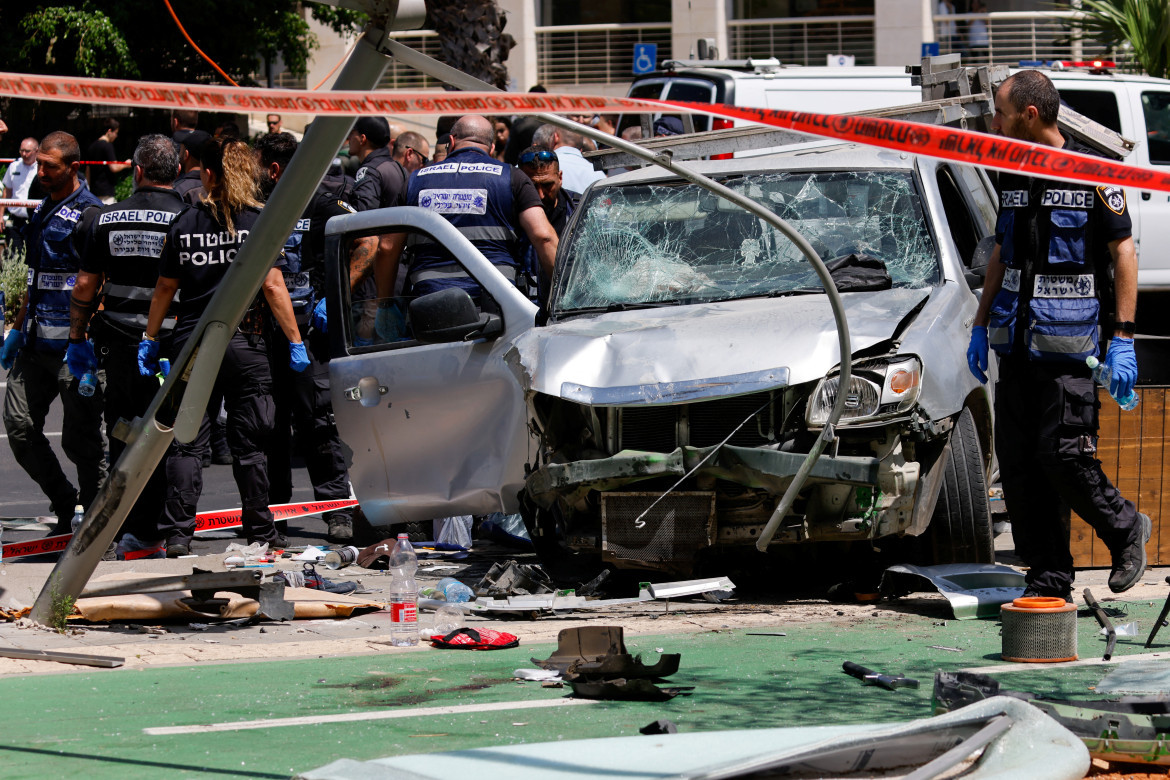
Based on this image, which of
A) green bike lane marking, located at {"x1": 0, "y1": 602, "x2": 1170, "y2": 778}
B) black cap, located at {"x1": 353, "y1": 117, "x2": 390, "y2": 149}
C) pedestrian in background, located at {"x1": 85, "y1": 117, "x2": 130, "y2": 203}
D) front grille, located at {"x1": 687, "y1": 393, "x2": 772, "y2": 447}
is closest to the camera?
green bike lane marking, located at {"x1": 0, "y1": 602, "x2": 1170, "y2": 778}

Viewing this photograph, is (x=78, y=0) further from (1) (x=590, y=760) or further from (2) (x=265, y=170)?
(1) (x=590, y=760)

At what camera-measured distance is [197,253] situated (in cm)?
804

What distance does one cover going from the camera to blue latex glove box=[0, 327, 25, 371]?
9.14 meters

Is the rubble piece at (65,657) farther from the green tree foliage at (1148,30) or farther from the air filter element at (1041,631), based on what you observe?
the green tree foliage at (1148,30)

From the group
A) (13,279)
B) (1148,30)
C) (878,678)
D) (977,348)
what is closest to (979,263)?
(977,348)

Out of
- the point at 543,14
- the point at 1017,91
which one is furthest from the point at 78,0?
the point at 1017,91

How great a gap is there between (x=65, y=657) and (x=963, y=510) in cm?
386

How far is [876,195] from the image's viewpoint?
297 inches

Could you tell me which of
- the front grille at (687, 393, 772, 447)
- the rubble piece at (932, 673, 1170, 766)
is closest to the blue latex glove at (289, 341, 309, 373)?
the front grille at (687, 393, 772, 447)

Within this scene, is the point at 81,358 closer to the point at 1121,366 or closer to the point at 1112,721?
the point at 1121,366

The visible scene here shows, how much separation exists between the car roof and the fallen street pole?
281 centimetres

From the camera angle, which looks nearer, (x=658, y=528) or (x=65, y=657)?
(x=65, y=657)

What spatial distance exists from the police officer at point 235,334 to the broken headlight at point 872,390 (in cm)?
318

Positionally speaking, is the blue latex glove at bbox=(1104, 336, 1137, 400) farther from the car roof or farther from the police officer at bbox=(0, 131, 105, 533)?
the police officer at bbox=(0, 131, 105, 533)
